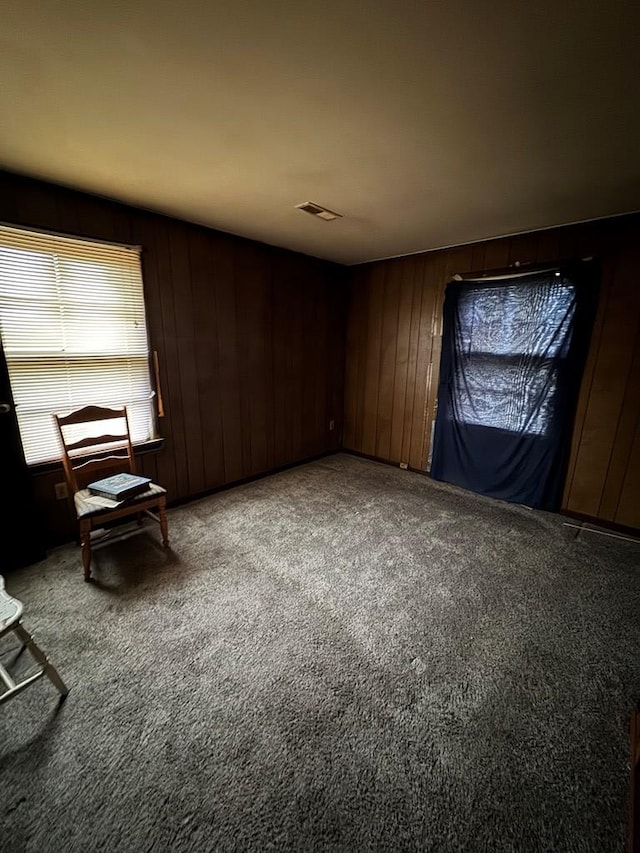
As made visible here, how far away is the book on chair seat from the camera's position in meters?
2.13

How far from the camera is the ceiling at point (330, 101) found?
3.41 feet

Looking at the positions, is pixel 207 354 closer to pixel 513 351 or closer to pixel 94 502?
pixel 94 502

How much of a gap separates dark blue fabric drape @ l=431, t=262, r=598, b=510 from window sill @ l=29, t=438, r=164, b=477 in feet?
8.77

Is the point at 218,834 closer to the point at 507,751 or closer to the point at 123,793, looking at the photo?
the point at 123,793

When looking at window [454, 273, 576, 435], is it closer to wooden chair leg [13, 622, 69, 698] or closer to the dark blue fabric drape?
the dark blue fabric drape

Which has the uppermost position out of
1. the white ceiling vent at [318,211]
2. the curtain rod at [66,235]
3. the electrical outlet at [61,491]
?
the white ceiling vent at [318,211]

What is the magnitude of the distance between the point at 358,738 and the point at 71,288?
9.50ft

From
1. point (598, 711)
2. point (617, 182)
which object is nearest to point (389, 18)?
point (617, 182)

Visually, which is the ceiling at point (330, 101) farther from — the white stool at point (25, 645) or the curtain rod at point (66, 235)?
the white stool at point (25, 645)

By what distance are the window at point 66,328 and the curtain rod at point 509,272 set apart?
281 centimetres

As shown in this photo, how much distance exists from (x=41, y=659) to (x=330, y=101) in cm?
244

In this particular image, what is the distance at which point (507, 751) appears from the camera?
3.98 ft

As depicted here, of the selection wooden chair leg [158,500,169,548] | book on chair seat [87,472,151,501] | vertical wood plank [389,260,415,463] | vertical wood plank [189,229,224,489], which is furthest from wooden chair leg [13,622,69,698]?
vertical wood plank [389,260,415,463]

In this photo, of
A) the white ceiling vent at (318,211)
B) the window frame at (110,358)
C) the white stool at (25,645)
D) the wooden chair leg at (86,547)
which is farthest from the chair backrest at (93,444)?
the white ceiling vent at (318,211)
